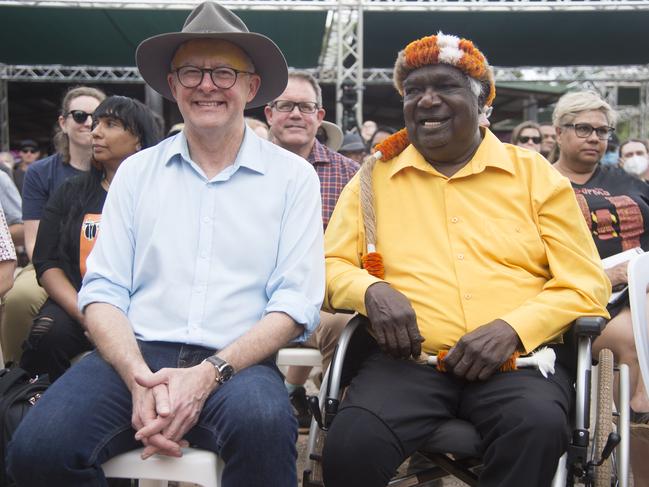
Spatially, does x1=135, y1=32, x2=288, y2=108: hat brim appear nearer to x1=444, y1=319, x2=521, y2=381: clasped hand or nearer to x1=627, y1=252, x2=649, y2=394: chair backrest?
x1=444, y1=319, x2=521, y2=381: clasped hand

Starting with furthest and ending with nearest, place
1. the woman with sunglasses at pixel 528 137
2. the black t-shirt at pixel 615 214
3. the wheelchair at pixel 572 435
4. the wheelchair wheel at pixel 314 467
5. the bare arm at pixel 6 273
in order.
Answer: the woman with sunglasses at pixel 528 137, the black t-shirt at pixel 615 214, the bare arm at pixel 6 273, the wheelchair wheel at pixel 314 467, the wheelchair at pixel 572 435

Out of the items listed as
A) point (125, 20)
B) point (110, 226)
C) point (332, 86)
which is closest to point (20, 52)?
point (125, 20)

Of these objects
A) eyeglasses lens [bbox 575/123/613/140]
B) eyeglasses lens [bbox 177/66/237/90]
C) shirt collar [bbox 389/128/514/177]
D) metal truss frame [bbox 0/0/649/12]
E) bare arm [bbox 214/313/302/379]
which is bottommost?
bare arm [bbox 214/313/302/379]

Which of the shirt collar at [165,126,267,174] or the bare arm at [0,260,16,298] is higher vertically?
the shirt collar at [165,126,267,174]

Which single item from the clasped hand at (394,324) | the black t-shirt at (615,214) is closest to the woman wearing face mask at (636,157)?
the black t-shirt at (615,214)

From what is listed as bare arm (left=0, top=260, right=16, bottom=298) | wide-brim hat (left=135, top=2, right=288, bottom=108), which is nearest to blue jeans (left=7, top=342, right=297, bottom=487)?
bare arm (left=0, top=260, right=16, bottom=298)

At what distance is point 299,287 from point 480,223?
72cm

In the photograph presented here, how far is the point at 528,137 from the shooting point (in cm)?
626

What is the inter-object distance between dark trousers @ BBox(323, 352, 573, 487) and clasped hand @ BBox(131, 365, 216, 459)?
1.52 feet

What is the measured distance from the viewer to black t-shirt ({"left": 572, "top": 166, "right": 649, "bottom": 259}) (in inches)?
146

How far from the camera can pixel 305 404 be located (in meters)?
4.04

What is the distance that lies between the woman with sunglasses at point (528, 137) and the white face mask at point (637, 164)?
5.22 ft

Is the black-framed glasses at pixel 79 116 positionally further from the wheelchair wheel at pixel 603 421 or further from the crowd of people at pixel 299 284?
the wheelchair wheel at pixel 603 421

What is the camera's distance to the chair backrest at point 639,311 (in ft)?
7.98
